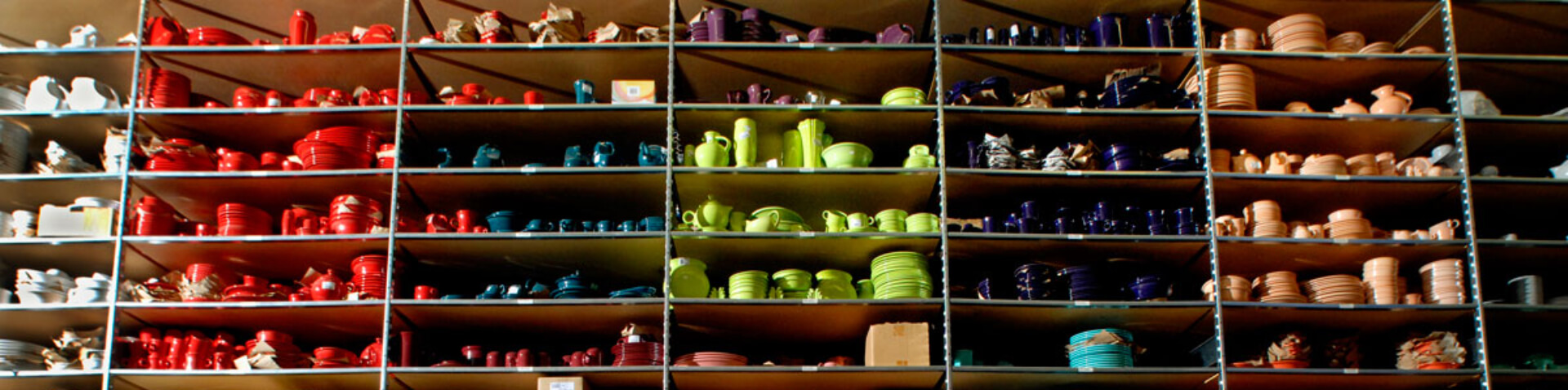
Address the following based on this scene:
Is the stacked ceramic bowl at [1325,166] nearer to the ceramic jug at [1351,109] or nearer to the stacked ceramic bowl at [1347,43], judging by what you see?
the ceramic jug at [1351,109]

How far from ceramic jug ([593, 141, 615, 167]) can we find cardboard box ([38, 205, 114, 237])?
174 cm

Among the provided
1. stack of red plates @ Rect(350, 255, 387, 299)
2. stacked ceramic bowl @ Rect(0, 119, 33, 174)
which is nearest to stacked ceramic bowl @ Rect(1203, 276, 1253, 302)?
stack of red plates @ Rect(350, 255, 387, 299)

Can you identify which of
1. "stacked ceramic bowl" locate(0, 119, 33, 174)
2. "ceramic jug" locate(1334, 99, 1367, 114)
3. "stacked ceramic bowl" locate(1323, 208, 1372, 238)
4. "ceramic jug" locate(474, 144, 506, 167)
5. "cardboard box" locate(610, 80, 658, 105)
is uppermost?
"cardboard box" locate(610, 80, 658, 105)

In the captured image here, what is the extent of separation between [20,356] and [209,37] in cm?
132

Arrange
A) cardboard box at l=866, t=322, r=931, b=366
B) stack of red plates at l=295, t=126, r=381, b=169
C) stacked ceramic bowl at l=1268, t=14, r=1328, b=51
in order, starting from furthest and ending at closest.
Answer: stacked ceramic bowl at l=1268, t=14, r=1328, b=51 → stack of red plates at l=295, t=126, r=381, b=169 → cardboard box at l=866, t=322, r=931, b=366

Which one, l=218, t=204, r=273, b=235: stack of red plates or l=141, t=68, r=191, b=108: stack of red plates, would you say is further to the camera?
l=141, t=68, r=191, b=108: stack of red plates

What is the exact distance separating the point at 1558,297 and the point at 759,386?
2902mm

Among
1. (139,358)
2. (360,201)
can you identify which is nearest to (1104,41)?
(360,201)

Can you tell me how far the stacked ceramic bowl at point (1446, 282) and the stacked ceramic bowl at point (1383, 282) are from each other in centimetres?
10

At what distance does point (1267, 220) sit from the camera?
510cm

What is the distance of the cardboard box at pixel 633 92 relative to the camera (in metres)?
5.22

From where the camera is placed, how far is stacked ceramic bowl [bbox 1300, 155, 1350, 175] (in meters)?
5.20

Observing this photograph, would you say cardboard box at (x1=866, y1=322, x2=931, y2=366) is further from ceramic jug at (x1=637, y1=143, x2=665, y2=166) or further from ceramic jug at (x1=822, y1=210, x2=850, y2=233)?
ceramic jug at (x1=637, y1=143, x2=665, y2=166)

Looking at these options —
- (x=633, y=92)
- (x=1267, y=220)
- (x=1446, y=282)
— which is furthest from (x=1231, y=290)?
(x=633, y=92)
